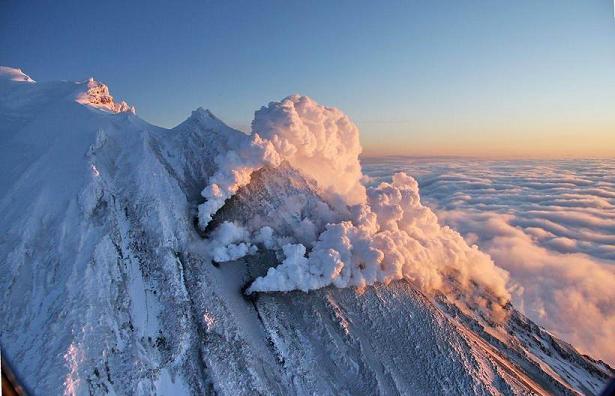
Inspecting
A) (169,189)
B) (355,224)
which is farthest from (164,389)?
(355,224)

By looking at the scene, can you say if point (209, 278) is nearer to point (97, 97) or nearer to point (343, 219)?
point (343, 219)

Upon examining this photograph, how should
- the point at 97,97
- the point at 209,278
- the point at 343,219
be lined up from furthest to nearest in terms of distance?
the point at 97,97
the point at 343,219
the point at 209,278

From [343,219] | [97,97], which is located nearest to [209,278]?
[343,219]

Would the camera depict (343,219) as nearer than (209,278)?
No

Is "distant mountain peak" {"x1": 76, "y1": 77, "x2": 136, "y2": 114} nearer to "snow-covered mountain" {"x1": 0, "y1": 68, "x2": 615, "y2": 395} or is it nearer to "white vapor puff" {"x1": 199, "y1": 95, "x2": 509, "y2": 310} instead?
"snow-covered mountain" {"x1": 0, "y1": 68, "x2": 615, "y2": 395}

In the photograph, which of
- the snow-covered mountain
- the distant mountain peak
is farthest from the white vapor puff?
the distant mountain peak

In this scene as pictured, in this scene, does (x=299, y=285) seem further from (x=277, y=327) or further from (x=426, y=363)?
(x=426, y=363)

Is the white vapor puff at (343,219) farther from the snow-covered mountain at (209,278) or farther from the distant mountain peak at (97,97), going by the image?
the distant mountain peak at (97,97)

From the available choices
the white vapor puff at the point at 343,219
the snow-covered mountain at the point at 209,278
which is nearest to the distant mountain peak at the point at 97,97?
the snow-covered mountain at the point at 209,278
